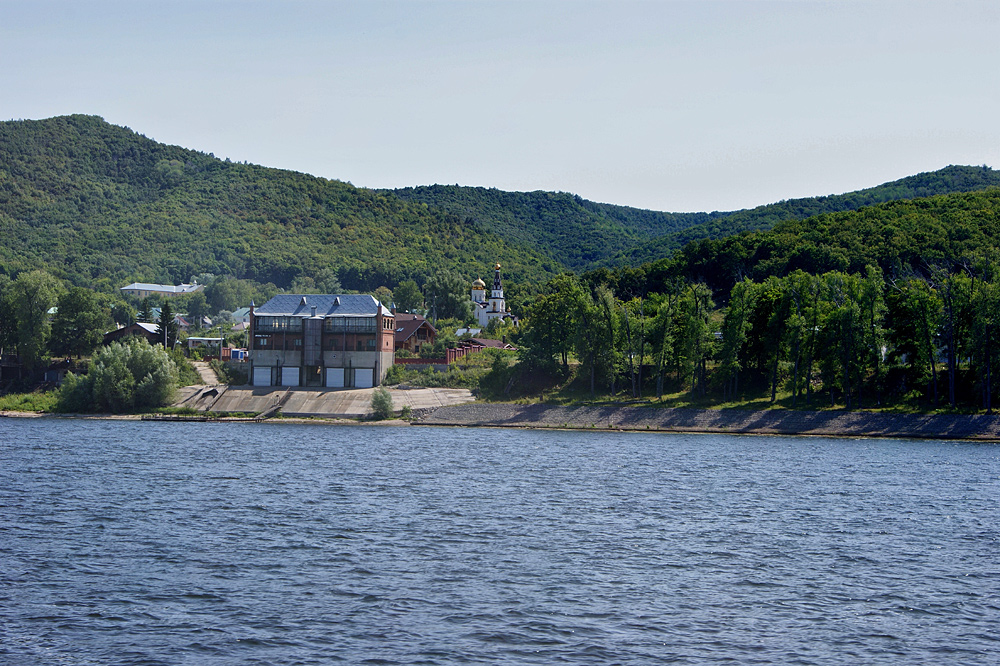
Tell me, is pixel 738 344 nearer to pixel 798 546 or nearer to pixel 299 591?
pixel 798 546

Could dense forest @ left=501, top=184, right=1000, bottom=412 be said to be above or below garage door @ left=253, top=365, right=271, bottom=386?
above

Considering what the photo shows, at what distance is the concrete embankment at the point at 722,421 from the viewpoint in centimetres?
7006

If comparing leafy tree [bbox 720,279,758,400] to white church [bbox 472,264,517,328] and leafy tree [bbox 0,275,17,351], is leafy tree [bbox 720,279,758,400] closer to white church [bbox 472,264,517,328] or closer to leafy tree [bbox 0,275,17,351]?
white church [bbox 472,264,517,328]

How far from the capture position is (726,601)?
23.4m

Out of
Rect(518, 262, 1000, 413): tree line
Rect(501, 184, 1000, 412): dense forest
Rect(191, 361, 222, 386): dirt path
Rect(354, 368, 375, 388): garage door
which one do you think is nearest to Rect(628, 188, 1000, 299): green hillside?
Rect(501, 184, 1000, 412): dense forest

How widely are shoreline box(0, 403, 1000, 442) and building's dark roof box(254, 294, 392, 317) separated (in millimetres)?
15288

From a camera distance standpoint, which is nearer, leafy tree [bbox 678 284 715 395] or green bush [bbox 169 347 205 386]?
leafy tree [bbox 678 284 715 395]

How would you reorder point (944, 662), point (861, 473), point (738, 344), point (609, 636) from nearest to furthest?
point (944, 662), point (609, 636), point (861, 473), point (738, 344)

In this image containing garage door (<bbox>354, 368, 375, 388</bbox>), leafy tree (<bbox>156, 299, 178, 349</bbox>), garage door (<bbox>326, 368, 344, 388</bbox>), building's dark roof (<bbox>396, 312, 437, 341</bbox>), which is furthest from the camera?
building's dark roof (<bbox>396, 312, 437, 341</bbox>)

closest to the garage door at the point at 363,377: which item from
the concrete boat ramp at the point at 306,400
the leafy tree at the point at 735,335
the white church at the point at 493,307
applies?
the concrete boat ramp at the point at 306,400

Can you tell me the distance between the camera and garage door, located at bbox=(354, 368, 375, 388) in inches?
3595

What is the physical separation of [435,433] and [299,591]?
48.9 metres

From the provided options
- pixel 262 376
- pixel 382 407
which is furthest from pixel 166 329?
pixel 382 407

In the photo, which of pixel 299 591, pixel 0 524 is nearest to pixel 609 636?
pixel 299 591
